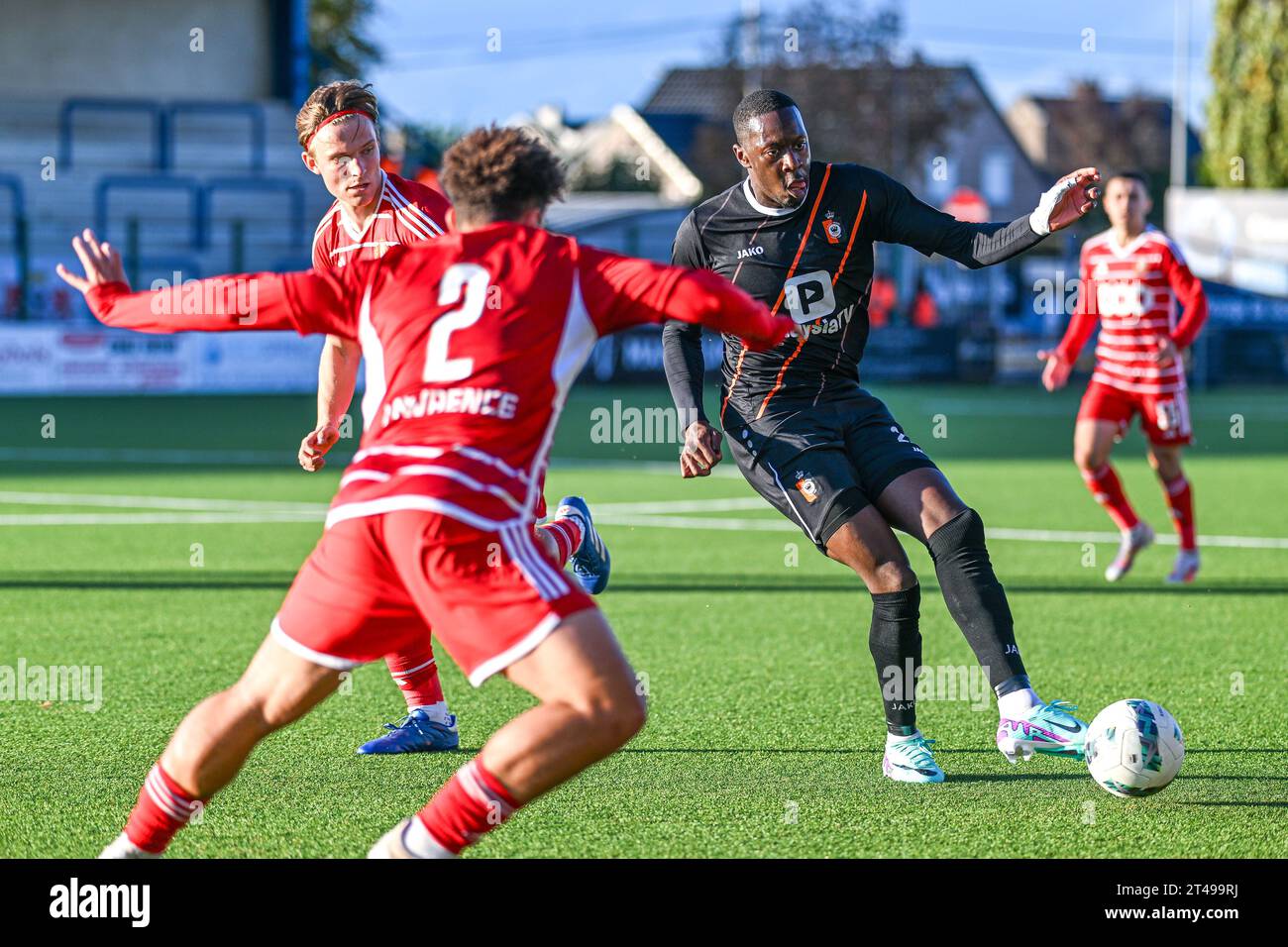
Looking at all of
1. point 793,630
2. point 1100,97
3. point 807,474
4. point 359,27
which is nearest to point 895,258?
point 359,27

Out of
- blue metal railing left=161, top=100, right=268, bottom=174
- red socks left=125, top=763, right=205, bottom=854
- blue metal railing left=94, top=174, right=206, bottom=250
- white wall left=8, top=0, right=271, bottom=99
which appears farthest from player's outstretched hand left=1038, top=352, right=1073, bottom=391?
white wall left=8, top=0, right=271, bottom=99

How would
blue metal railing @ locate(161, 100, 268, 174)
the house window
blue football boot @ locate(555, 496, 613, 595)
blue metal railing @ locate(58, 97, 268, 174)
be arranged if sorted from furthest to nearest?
1. the house window
2. blue metal railing @ locate(161, 100, 268, 174)
3. blue metal railing @ locate(58, 97, 268, 174)
4. blue football boot @ locate(555, 496, 613, 595)

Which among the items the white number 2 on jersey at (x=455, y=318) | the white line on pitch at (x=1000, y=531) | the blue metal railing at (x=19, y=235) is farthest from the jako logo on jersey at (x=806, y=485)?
the blue metal railing at (x=19, y=235)

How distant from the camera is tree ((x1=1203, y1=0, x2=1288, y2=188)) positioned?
44000mm

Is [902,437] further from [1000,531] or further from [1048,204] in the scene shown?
[1000,531]

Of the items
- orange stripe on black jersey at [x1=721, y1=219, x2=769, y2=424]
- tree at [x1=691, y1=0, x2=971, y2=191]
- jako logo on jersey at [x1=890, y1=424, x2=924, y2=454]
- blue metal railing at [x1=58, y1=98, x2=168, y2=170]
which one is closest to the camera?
jako logo on jersey at [x1=890, y1=424, x2=924, y2=454]

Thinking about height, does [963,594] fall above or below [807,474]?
below

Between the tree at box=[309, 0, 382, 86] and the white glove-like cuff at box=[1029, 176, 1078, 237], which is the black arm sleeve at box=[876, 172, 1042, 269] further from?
the tree at box=[309, 0, 382, 86]

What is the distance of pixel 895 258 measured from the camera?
44312 millimetres

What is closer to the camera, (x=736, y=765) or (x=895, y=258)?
(x=736, y=765)

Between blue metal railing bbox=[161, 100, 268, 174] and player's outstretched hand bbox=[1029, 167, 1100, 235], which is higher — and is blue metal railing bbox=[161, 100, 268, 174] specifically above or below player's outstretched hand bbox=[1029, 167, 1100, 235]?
above

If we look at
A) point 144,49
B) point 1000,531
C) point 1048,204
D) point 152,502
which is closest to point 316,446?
point 1048,204
